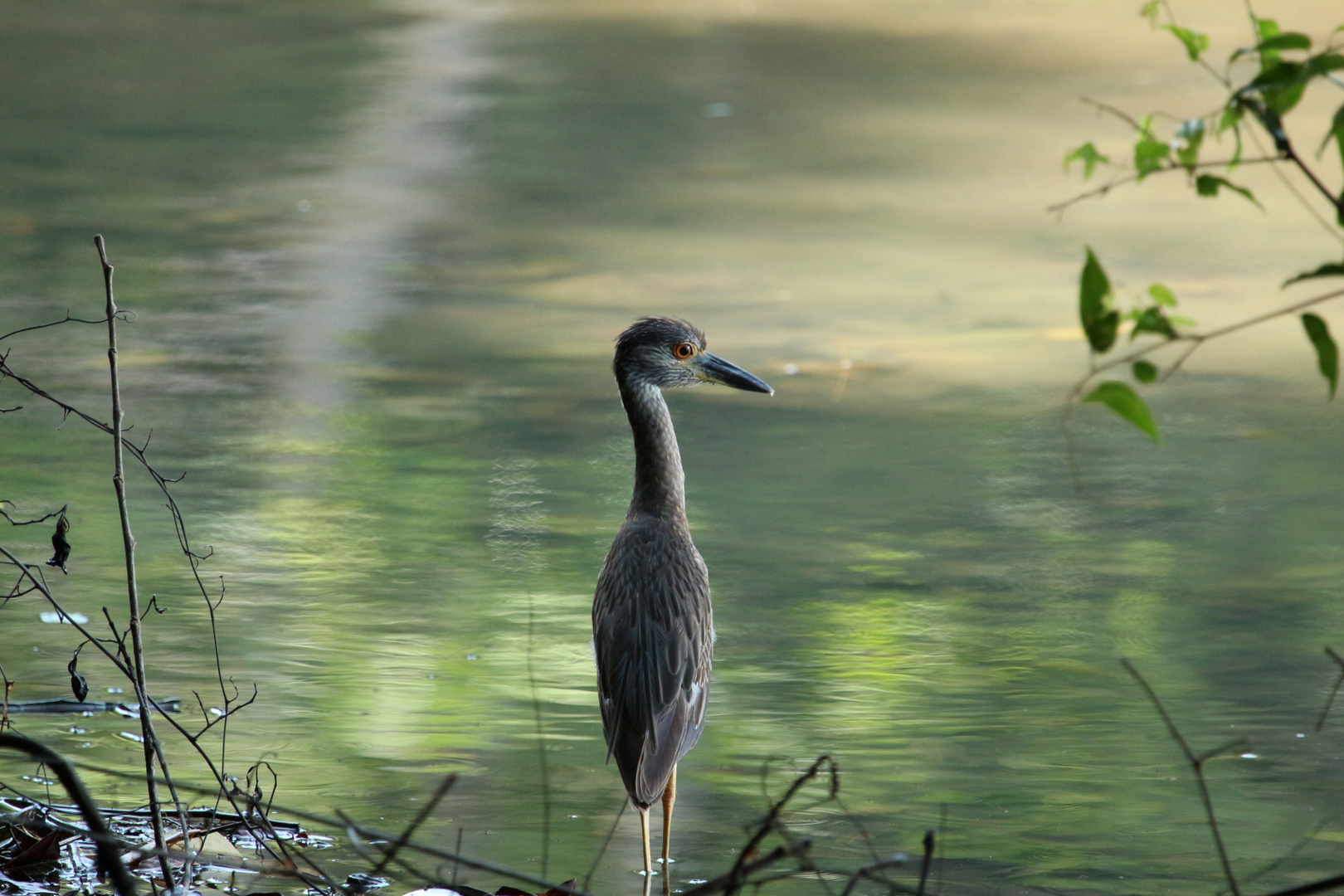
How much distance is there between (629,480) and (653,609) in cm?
290

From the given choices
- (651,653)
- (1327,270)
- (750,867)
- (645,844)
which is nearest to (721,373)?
(651,653)

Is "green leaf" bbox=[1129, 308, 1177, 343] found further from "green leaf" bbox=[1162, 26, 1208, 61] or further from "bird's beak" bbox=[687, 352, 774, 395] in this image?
"bird's beak" bbox=[687, 352, 774, 395]

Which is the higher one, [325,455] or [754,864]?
[754,864]

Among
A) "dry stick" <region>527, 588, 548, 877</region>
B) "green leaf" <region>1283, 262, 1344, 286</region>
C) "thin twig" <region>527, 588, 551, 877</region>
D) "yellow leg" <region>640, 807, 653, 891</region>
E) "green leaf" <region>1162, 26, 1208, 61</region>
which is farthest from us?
"yellow leg" <region>640, 807, 653, 891</region>

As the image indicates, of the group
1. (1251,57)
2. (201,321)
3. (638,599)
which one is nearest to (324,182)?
(201,321)

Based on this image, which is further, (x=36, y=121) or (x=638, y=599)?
(x=36, y=121)

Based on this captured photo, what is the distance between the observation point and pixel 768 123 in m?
14.6

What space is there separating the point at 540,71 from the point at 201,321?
22.8 feet

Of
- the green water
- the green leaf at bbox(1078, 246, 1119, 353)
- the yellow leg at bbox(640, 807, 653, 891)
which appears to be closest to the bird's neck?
the green water

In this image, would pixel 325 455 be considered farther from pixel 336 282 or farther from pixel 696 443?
pixel 336 282

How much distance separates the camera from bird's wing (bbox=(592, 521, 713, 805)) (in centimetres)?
454

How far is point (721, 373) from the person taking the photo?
5594 millimetres

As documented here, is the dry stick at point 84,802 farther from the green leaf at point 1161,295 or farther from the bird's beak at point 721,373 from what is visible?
the bird's beak at point 721,373

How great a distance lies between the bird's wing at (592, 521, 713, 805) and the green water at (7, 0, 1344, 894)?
0.96 feet
